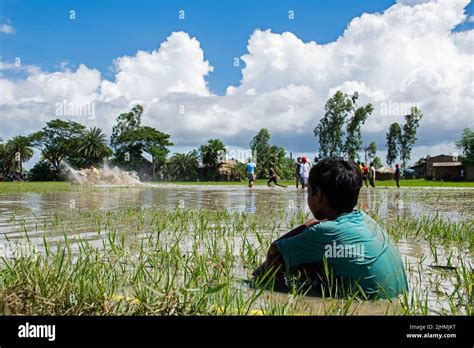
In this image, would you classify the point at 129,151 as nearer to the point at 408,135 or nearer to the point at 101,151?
the point at 101,151

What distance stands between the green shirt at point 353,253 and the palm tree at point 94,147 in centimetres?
7868

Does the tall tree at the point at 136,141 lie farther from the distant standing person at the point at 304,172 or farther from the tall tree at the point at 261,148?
the distant standing person at the point at 304,172

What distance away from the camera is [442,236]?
5.80 m

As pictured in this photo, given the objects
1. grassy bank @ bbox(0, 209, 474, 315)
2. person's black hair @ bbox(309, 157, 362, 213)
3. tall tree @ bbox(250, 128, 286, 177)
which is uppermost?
tall tree @ bbox(250, 128, 286, 177)

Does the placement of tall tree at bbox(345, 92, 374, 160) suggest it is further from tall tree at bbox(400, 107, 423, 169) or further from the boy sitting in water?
the boy sitting in water

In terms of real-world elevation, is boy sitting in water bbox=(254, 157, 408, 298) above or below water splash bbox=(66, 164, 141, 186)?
below

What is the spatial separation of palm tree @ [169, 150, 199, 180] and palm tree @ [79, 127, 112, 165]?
14.9 metres

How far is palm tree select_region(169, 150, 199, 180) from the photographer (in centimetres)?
6808

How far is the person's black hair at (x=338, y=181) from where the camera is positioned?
341 cm

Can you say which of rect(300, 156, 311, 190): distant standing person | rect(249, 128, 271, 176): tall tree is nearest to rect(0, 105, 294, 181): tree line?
rect(249, 128, 271, 176): tall tree

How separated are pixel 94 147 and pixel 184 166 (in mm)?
19413
